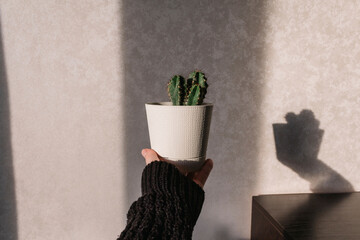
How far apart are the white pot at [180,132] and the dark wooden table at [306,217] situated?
0.34 m

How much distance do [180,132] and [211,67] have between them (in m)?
0.38

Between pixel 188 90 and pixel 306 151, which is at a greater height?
pixel 188 90

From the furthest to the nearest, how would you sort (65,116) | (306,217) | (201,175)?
(65,116) → (306,217) → (201,175)

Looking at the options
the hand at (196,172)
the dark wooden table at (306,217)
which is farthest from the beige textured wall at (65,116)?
the dark wooden table at (306,217)

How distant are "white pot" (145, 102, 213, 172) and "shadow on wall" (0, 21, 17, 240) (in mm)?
579

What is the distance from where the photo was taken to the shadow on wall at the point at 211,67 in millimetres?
872

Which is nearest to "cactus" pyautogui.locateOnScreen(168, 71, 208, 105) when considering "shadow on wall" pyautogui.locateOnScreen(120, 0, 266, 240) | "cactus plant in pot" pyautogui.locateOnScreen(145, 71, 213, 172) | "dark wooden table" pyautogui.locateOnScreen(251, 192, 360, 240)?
"cactus plant in pot" pyautogui.locateOnScreen(145, 71, 213, 172)

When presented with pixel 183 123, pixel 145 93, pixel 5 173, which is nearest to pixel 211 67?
pixel 145 93

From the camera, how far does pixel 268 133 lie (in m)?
0.96

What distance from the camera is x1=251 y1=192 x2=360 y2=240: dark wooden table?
0.70 metres

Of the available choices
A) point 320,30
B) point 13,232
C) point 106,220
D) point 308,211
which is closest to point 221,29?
point 320,30

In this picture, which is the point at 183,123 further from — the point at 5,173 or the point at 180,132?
the point at 5,173

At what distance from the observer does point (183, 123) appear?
23.6 inches

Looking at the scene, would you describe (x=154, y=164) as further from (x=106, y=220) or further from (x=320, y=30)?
(x=320, y=30)
